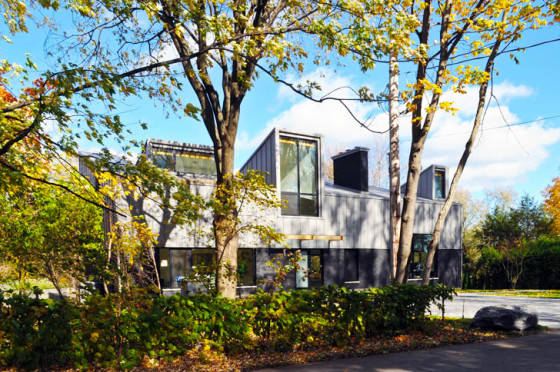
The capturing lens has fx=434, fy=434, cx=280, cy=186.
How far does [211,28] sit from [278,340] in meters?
4.97

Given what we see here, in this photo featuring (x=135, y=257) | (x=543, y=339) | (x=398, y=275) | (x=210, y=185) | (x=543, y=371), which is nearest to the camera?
(x=543, y=371)

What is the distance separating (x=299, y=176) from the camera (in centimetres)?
1914

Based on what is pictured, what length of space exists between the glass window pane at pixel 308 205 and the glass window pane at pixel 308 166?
0.27 m

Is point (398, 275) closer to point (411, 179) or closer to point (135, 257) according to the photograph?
point (411, 179)

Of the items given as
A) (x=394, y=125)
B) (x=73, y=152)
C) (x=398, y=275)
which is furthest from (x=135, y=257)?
(x=394, y=125)

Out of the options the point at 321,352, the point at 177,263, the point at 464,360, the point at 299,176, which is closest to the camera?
the point at 464,360

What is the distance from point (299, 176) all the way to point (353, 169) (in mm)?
5871

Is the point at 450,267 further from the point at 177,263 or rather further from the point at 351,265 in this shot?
the point at 177,263

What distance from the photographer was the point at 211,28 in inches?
264

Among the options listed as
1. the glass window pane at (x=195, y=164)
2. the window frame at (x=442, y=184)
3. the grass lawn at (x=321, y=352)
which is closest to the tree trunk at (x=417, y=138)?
the grass lawn at (x=321, y=352)

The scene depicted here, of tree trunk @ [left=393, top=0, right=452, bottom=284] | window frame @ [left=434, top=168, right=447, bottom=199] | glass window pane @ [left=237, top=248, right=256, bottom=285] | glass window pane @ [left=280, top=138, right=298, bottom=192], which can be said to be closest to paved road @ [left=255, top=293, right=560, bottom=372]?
tree trunk @ [left=393, top=0, right=452, bottom=284]

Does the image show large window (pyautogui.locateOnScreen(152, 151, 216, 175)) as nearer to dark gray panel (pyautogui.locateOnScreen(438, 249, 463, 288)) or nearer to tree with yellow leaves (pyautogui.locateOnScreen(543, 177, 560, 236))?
dark gray panel (pyautogui.locateOnScreen(438, 249, 463, 288))

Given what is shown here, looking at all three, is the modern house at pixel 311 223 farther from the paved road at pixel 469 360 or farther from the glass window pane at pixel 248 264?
the paved road at pixel 469 360

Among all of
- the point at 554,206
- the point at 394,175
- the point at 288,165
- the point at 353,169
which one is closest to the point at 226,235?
the point at 394,175
